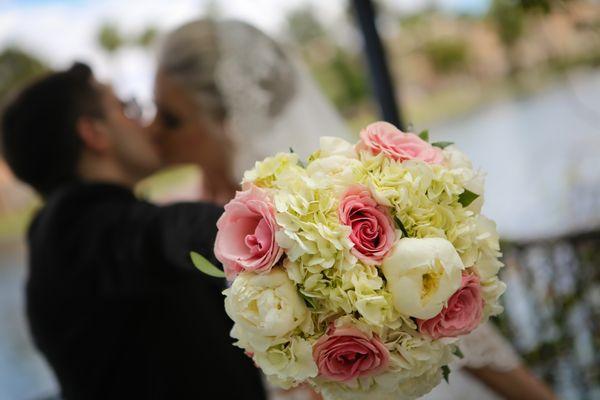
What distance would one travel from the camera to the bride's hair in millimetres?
1606

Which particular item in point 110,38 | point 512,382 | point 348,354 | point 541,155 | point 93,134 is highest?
point 110,38

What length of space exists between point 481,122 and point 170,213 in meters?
11.1

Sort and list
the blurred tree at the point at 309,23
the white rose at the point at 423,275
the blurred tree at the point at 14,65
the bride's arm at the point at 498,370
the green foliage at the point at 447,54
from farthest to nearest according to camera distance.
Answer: the green foliage at the point at 447,54 < the blurred tree at the point at 309,23 < the blurred tree at the point at 14,65 < the bride's arm at the point at 498,370 < the white rose at the point at 423,275

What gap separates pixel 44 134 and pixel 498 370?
1.08 metres

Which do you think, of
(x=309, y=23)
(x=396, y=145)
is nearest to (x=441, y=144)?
(x=396, y=145)

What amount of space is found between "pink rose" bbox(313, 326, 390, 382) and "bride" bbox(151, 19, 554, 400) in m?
0.99

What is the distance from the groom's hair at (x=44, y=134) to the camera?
131 centimetres

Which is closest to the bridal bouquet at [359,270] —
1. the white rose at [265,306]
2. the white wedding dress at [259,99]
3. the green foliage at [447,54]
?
the white rose at [265,306]

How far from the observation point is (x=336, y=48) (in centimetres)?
673

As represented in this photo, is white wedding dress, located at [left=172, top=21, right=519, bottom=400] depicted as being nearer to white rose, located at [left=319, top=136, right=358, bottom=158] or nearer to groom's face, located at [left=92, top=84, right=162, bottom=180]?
groom's face, located at [left=92, top=84, right=162, bottom=180]

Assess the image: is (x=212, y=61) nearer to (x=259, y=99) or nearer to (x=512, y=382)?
(x=259, y=99)

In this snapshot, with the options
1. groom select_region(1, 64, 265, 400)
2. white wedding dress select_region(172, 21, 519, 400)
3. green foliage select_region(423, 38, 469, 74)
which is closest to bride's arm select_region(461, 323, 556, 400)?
white wedding dress select_region(172, 21, 519, 400)

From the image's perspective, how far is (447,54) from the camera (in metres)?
10.3

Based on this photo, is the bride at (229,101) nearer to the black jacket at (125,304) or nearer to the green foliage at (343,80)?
the black jacket at (125,304)
